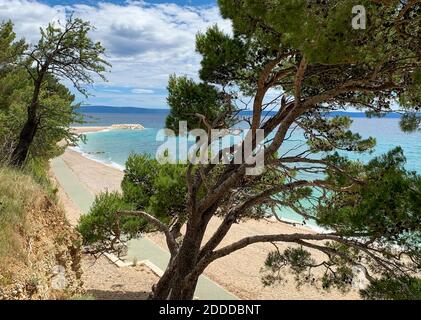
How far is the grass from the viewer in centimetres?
496

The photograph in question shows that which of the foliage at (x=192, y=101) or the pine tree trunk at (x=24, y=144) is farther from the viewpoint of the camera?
the pine tree trunk at (x=24, y=144)

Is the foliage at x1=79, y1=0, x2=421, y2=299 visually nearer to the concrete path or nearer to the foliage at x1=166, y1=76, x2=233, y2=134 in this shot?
the foliage at x1=166, y1=76, x2=233, y2=134

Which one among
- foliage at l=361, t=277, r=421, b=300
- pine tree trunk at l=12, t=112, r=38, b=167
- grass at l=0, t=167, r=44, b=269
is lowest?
foliage at l=361, t=277, r=421, b=300

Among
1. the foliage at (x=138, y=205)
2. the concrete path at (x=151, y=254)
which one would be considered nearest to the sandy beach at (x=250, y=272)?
the concrete path at (x=151, y=254)

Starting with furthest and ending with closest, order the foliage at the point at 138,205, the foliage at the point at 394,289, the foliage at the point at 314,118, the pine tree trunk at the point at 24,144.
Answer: the pine tree trunk at the point at 24,144 → the foliage at the point at 138,205 → the foliage at the point at 394,289 → the foliage at the point at 314,118

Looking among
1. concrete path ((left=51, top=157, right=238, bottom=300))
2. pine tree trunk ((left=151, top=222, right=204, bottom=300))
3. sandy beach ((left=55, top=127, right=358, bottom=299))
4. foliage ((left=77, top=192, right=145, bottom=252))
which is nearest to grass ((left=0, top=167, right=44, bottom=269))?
foliage ((left=77, top=192, right=145, bottom=252))

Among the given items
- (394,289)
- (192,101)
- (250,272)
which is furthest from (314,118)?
(250,272)

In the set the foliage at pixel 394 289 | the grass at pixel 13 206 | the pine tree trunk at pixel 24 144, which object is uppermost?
the pine tree trunk at pixel 24 144

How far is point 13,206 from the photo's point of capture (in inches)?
222

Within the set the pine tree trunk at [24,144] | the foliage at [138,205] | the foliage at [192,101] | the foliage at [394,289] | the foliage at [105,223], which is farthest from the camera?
the pine tree trunk at [24,144]

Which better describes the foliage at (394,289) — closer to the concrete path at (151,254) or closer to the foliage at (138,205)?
the foliage at (138,205)

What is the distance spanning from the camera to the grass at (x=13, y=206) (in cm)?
496

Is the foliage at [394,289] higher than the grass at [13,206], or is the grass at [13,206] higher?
the grass at [13,206]

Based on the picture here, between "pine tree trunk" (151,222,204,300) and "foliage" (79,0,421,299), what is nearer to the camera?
"foliage" (79,0,421,299)
